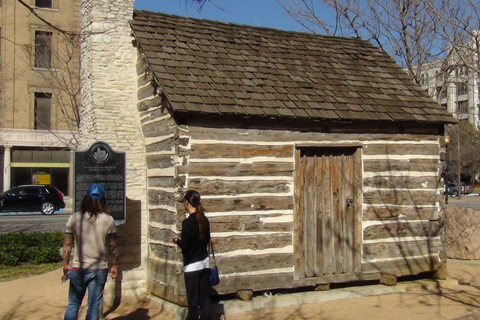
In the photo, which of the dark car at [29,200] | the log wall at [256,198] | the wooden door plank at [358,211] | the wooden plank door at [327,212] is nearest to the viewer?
the log wall at [256,198]

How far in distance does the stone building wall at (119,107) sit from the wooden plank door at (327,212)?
2.39 m

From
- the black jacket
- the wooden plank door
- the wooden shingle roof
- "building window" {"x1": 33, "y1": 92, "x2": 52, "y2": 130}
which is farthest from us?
"building window" {"x1": 33, "y1": 92, "x2": 52, "y2": 130}

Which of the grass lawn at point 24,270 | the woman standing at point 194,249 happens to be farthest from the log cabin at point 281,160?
the grass lawn at point 24,270

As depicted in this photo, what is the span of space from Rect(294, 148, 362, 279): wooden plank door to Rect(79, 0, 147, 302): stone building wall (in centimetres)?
239

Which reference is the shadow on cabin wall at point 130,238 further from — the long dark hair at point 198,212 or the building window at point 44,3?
the building window at point 44,3

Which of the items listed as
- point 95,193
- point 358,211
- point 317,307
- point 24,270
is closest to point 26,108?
point 24,270

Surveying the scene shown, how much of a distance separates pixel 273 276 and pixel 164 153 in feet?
7.83

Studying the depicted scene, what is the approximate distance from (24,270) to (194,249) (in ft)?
18.4

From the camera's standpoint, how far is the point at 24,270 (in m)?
10.4

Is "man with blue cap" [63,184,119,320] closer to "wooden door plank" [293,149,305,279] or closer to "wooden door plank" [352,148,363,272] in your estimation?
"wooden door plank" [293,149,305,279]

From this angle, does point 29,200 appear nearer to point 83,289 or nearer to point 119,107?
point 119,107

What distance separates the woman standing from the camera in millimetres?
6086

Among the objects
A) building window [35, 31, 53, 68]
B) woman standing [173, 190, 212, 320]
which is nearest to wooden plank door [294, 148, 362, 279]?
woman standing [173, 190, 212, 320]

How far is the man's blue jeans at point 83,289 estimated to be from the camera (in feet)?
18.2
